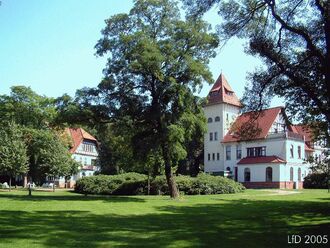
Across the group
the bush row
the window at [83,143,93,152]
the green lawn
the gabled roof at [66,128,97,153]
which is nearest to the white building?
the bush row

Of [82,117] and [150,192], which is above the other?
[82,117]

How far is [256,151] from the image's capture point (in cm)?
7050

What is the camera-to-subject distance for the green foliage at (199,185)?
4194 centimetres

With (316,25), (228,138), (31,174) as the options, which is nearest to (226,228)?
(316,25)

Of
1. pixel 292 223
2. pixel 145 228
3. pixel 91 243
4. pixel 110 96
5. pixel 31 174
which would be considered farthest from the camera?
pixel 31 174

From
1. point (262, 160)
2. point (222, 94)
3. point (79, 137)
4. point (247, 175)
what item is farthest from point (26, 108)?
point (262, 160)

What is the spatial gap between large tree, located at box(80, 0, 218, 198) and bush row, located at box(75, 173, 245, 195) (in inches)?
316

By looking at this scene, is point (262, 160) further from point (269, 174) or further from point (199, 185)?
point (199, 185)

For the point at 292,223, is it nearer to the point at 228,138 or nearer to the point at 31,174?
the point at 31,174

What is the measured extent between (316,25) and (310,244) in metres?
8.90

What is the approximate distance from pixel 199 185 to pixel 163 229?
2705 cm

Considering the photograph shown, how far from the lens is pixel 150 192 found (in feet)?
143

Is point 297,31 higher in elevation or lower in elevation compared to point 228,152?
higher

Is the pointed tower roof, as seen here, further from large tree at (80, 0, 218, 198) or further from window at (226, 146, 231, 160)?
large tree at (80, 0, 218, 198)
